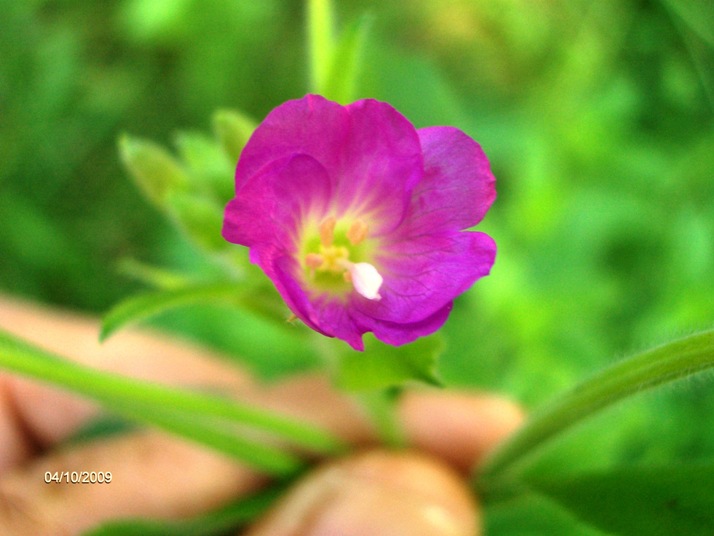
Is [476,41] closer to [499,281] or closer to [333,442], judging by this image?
[499,281]

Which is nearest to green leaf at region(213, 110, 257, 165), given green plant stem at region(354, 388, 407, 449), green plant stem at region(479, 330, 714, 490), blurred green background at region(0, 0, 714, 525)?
green plant stem at region(354, 388, 407, 449)

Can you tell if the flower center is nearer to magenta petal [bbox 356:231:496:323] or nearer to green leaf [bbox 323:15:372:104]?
magenta petal [bbox 356:231:496:323]

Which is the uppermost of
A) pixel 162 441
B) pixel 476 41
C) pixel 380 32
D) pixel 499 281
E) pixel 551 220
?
pixel 476 41

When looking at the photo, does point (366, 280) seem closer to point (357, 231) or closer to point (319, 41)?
point (357, 231)

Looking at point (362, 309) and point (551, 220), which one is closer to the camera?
point (362, 309)

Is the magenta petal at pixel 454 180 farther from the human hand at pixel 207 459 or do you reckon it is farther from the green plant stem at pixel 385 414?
the human hand at pixel 207 459

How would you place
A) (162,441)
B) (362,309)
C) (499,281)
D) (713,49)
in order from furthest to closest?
(499,281)
(162,441)
(713,49)
(362,309)

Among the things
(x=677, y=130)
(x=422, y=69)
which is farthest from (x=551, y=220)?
(x=422, y=69)
